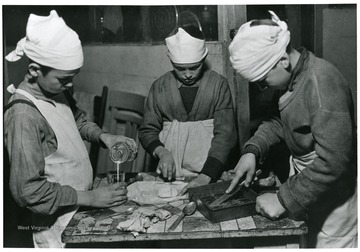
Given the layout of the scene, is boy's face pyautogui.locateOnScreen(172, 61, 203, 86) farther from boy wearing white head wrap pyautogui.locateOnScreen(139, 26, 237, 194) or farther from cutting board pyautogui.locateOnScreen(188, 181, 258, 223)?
cutting board pyautogui.locateOnScreen(188, 181, 258, 223)

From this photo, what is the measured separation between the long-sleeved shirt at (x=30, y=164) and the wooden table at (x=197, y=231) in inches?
3.7

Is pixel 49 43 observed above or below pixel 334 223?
above

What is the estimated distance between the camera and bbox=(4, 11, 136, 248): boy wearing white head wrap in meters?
1.30

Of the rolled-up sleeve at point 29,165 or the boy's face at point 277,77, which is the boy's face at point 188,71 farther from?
the rolled-up sleeve at point 29,165

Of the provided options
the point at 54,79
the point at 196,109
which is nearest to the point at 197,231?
the point at 54,79

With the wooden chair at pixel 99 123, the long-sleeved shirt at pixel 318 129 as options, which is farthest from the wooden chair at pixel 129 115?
the long-sleeved shirt at pixel 318 129

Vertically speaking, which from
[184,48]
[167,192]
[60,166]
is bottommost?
[167,192]

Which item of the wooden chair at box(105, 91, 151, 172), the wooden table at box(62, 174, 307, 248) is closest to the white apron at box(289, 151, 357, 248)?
the wooden table at box(62, 174, 307, 248)

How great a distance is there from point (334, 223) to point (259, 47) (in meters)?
0.66

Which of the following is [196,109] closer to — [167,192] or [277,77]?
[167,192]

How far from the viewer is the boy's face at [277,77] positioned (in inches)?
51.7

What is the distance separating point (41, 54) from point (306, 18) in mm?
1580

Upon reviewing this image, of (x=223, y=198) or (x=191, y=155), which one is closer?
(x=223, y=198)

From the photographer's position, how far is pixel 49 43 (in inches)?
53.0
